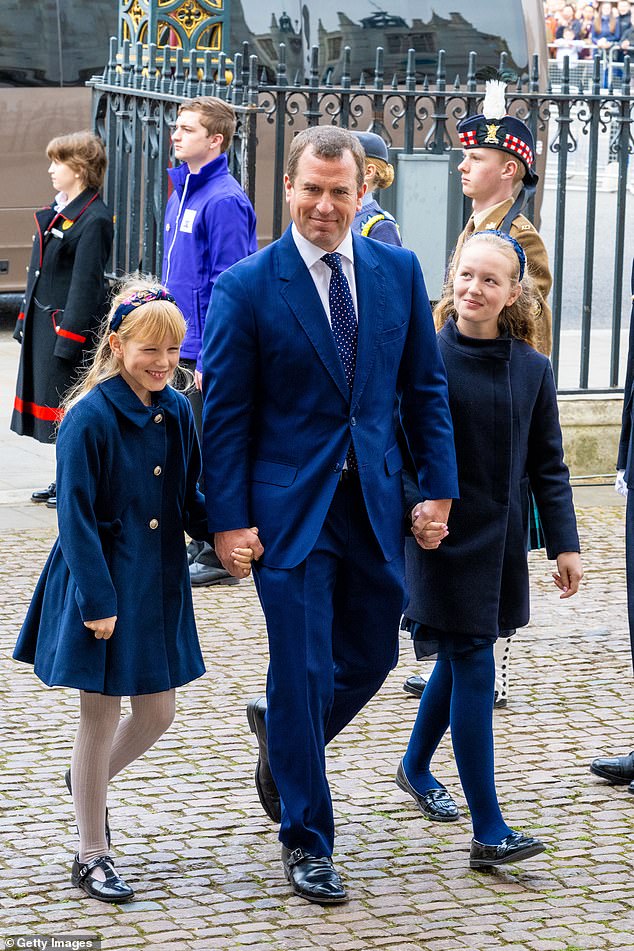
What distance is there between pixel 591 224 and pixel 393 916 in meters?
5.97

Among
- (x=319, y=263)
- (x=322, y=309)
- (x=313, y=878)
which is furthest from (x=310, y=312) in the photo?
(x=313, y=878)

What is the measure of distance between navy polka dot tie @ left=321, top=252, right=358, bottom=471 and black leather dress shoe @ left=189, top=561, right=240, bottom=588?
3.22 m

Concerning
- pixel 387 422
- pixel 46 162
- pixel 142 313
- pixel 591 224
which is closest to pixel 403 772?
pixel 387 422

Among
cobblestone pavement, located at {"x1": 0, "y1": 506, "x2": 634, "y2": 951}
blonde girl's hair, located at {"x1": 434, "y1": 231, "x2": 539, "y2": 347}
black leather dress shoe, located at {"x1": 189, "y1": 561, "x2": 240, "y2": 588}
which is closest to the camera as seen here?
cobblestone pavement, located at {"x1": 0, "y1": 506, "x2": 634, "y2": 951}

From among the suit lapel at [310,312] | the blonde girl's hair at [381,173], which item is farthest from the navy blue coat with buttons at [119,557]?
the blonde girl's hair at [381,173]

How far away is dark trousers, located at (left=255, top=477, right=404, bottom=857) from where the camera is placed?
432 centimetres

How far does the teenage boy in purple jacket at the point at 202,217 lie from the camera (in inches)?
283

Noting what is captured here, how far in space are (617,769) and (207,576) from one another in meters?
2.72

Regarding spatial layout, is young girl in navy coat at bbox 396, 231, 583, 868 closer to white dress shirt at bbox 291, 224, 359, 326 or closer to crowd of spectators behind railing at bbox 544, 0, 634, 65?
white dress shirt at bbox 291, 224, 359, 326

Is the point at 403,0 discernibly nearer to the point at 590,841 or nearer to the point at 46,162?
the point at 46,162

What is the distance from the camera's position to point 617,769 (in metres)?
5.26

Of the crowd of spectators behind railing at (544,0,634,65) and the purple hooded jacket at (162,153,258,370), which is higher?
the crowd of spectators behind railing at (544,0,634,65)

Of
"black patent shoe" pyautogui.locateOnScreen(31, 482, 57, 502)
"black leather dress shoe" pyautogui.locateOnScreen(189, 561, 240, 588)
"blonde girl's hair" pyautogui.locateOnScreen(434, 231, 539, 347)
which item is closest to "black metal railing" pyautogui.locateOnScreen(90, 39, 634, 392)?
"black patent shoe" pyautogui.locateOnScreen(31, 482, 57, 502)

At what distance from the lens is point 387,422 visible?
4.47 meters
